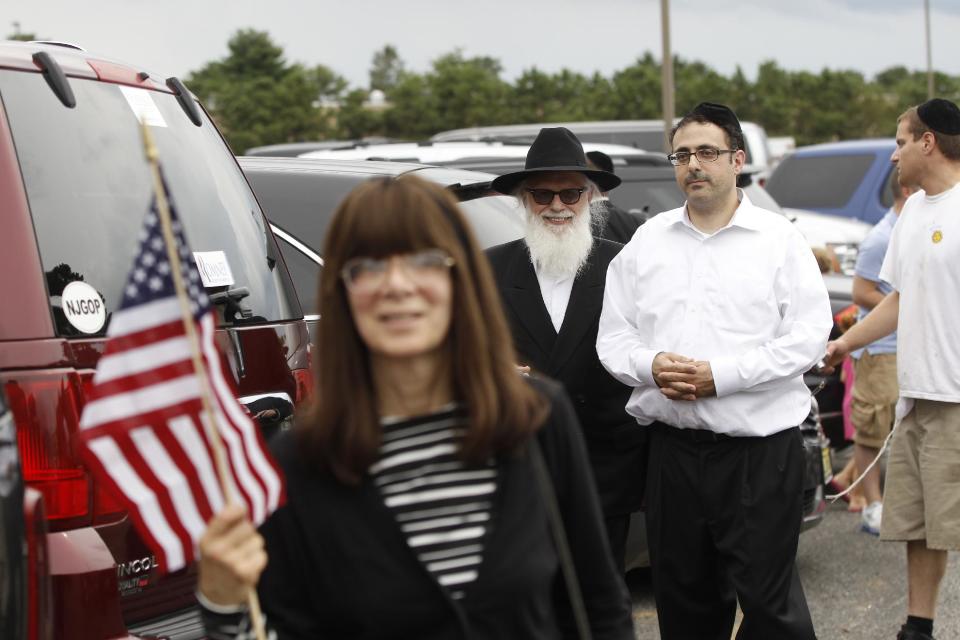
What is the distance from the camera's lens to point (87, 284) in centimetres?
361

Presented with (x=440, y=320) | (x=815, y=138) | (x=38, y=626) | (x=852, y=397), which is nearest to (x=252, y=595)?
(x=440, y=320)

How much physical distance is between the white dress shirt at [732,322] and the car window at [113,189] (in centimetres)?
119

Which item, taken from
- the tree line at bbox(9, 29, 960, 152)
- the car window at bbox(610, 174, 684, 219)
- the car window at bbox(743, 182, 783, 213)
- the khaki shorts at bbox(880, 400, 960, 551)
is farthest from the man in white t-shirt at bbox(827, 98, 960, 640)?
the tree line at bbox(9, 29, 960, 152)

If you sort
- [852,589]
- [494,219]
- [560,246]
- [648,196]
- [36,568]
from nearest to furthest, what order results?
[36,568]
[560,246]
[494,219]
[852,589]
[648,196]

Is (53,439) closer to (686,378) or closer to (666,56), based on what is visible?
(686,378)

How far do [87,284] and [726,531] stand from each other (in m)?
2.30

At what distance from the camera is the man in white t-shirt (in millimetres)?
5688

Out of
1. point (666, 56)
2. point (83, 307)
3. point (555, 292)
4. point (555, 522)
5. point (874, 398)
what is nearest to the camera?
point (555, 522)

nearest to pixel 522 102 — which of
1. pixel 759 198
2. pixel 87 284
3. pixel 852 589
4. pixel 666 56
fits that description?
pixel 666 56

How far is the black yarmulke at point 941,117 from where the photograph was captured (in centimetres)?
581

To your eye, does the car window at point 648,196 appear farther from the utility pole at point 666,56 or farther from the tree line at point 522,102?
the tree line at point 522,102

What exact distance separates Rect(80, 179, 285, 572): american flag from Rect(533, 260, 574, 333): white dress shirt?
9.41 ft

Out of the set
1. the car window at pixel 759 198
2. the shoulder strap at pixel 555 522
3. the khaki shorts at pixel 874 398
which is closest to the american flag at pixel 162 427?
the shoulder strap at pixel 555 522

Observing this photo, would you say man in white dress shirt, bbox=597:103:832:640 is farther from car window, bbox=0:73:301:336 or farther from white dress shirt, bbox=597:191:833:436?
car window, bbox=0:73:301:336
